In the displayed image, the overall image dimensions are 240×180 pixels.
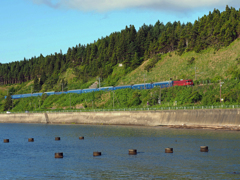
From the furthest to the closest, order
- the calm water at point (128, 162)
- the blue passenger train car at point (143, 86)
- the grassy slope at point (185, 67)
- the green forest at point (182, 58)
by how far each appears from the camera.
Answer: the blue passenger train car at point (143, 86)
the grassy slope at point (185, 67)
the green forest at point (182, 58)
the calm water at point (128, 162)

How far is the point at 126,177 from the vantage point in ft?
104

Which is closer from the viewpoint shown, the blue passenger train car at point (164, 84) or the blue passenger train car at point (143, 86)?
the blue passenger train car at point (164, 84)

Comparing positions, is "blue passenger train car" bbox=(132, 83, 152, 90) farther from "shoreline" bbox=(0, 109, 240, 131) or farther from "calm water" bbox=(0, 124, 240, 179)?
"calm water" bbox=(0, 124, 240, 179)

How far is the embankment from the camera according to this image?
7712 cm

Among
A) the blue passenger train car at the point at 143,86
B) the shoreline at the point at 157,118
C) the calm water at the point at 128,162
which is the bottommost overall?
the calm water at the point at 128,162

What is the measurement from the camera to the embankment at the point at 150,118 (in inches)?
3036

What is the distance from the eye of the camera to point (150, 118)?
95.2m

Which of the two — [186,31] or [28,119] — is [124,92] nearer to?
[28,119]

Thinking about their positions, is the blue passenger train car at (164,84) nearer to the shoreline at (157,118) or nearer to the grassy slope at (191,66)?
the grassy slope at (191,66)

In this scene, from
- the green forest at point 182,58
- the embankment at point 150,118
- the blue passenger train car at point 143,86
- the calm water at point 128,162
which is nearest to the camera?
the calm water at point 128,162

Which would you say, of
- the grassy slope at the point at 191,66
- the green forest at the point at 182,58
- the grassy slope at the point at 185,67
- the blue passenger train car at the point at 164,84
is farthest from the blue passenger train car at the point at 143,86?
the grassy slope at the point at 191,66

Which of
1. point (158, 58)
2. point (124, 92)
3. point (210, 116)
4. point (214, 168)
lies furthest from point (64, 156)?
point (158, 58)

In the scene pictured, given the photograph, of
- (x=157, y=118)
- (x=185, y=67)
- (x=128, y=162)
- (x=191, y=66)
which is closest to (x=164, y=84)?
(x=191, y=66)

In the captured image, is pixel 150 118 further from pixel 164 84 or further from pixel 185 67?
pixel 185 67
